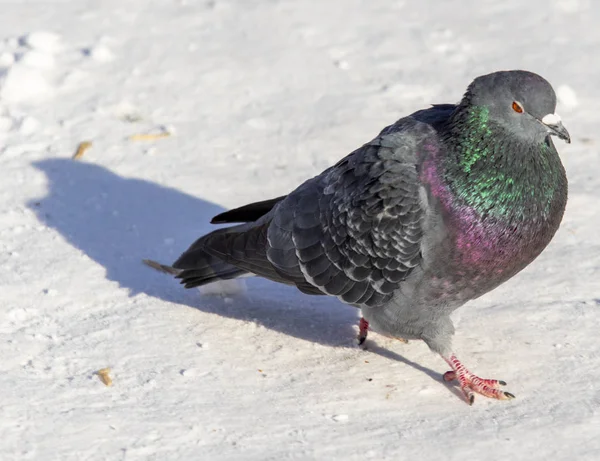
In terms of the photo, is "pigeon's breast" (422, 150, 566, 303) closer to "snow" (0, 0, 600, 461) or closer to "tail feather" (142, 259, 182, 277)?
"snow" (0, 0, 600, 461)

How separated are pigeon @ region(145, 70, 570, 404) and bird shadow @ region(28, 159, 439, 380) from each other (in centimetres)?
48

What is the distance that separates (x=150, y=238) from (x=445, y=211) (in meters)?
2.20

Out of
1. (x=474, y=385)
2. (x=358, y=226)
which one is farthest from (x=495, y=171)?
(x=474, y=385)

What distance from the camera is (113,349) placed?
5207 mm

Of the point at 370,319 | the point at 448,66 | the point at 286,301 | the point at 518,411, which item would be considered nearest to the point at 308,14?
the point at 448,66

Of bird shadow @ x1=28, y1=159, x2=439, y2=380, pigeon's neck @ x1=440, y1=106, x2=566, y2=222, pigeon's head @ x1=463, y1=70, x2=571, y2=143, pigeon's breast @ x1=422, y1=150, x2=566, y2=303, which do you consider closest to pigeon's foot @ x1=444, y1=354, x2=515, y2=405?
bird shadow @ x1=28, y1=159, x2=439, y2=380

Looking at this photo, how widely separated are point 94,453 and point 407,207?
170 cm

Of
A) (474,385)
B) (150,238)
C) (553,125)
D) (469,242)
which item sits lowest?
(150,238)

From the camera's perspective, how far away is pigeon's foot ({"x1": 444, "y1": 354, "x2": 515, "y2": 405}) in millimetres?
4875

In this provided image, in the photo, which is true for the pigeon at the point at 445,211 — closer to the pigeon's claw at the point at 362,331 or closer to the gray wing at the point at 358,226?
the gray wing at the point at 358,226

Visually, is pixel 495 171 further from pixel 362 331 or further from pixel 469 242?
pixel 362 331

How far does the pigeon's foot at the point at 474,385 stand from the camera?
488cm

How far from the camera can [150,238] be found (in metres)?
6.29

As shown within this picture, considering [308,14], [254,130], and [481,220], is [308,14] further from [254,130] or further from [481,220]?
[481,220]
